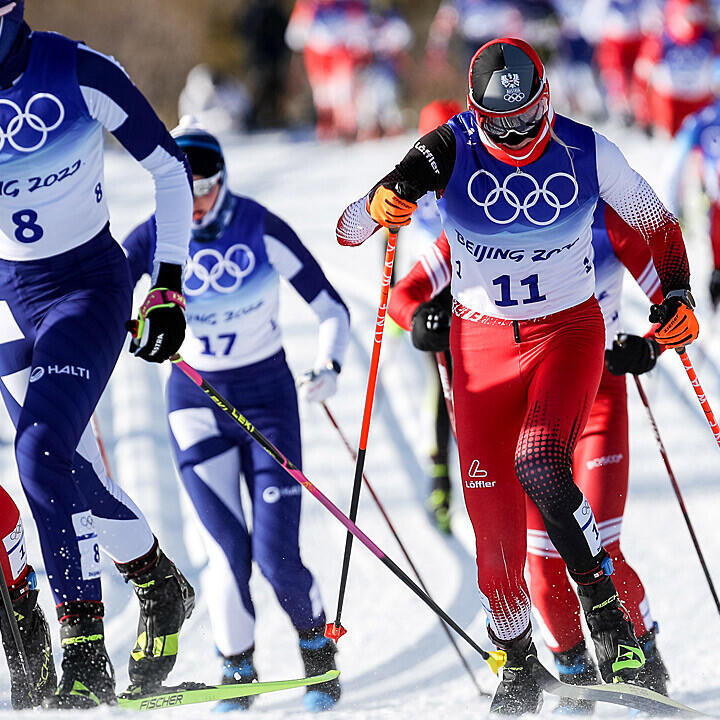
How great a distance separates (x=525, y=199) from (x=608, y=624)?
136cm

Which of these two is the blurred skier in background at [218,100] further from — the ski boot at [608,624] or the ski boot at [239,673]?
the ski boot at [608,624]

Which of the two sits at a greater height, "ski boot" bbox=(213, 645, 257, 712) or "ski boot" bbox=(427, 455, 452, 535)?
"ski boot" bbox=(213, 645, 257, 712)

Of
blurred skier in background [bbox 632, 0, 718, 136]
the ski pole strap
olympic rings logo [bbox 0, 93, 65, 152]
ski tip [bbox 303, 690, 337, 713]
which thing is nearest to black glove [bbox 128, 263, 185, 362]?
the ski pole strap

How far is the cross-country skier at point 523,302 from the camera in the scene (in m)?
3.76

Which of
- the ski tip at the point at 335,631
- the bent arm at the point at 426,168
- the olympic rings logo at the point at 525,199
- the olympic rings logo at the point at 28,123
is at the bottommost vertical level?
the ski tip at the point at 335,631

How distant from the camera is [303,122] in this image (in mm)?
19812

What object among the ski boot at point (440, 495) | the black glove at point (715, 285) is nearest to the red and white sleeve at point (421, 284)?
the ski boot at point (440, 495)

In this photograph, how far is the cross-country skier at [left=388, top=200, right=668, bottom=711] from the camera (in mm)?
4391

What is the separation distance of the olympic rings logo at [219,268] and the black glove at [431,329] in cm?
73

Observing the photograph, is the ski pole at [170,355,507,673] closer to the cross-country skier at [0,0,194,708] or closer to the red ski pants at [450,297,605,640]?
the red ski pants at [450,297,605,640]

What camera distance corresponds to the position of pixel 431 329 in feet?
15.2

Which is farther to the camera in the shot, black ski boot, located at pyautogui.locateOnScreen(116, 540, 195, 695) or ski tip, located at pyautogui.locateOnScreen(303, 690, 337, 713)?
ski tip, located at pyautogui.locateOnScreen(303, 690, 337, 713)

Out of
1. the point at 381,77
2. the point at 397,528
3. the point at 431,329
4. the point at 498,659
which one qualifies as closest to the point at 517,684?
the point at 498,659

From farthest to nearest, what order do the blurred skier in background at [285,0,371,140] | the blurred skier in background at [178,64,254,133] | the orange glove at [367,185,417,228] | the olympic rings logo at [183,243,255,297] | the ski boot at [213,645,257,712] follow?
the blurred skier in background at [178,64,254,133], the blurred skier in background at [285,0,371,140], the olympic rings logo at [183,243,255,297], the ski boot at [213,645,257,712], the orange glove at [367,185,417,228]
